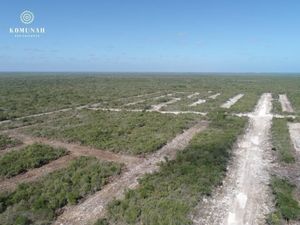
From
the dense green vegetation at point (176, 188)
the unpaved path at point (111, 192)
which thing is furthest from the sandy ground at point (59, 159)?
the dense green vegetation at point (176, 188)

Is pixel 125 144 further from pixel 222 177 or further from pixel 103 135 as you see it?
pixel 222 177

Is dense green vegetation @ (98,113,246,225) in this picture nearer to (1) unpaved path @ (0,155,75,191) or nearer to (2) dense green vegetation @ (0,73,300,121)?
(1) unpaved path @ (0,155,75,191)

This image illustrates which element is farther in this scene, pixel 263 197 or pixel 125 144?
pixel 125 144

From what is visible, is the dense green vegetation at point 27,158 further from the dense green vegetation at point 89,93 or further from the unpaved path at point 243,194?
the dense green vegetation at point 89,93

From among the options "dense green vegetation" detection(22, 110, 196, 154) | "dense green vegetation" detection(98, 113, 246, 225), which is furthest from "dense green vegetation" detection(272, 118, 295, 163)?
"dense green vegetation" detection(22, 110, 196, 154)

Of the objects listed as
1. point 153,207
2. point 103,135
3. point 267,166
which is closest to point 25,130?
point 103,135

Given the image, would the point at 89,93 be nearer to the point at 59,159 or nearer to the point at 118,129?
the point at 118,129
